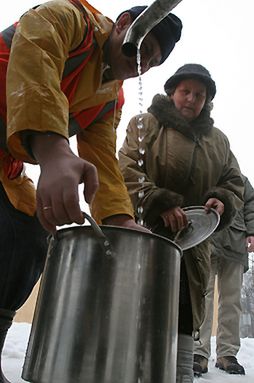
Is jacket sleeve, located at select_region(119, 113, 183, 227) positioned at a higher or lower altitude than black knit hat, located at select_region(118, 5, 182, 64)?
lower

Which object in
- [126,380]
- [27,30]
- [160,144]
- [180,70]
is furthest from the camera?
[180,70]

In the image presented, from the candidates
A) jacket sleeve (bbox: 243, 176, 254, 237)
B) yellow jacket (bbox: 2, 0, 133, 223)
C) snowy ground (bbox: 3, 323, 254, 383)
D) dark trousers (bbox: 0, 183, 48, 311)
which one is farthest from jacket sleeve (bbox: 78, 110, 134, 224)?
jacket sleeve (bbox: 243, 176, 254, 237)

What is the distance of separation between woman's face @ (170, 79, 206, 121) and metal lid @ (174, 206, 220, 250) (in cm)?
52

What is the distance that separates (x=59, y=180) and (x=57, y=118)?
0.13 metres

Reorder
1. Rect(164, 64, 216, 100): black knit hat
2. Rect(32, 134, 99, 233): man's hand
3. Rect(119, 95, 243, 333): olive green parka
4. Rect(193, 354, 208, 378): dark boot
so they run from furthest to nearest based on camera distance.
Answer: Rect(193, 354, 208, 378): dark boot, Rect(164, 64, 216, 100): black knit hat, Rect(119, 95, 243, 333): olive green parka, Rect(32, 134, 99, 233): man's hand

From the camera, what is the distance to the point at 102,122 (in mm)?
1390

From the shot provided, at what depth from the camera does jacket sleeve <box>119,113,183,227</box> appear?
5.49ft

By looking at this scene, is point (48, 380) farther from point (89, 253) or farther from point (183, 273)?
point (183, 273)

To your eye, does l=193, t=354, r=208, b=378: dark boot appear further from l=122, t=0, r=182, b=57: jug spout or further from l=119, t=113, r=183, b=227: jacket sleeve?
l=122, t=0, r=182, b=57: jug spout

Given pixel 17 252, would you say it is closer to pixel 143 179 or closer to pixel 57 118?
pixel 57 118

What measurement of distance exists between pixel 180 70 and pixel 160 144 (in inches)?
15.7

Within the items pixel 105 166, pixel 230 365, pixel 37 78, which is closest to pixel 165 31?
pixel 105 166

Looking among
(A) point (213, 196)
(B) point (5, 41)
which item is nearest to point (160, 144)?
(A) point (213, 196)

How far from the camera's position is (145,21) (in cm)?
98
